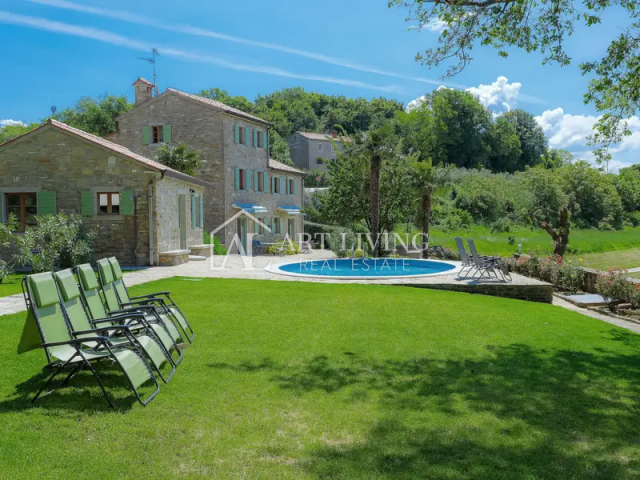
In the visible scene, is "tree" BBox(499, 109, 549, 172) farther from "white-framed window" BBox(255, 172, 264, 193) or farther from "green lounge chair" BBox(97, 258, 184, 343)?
"green lounge chair" BBox(97, 258, 184, 343)

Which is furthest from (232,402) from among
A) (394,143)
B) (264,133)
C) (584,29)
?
(264,133)

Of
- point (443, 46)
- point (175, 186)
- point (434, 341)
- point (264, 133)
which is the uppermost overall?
point (264, 133)

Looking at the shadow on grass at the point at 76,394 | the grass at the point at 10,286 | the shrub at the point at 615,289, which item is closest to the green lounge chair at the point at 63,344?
the shadow on grass at the point at 76,394

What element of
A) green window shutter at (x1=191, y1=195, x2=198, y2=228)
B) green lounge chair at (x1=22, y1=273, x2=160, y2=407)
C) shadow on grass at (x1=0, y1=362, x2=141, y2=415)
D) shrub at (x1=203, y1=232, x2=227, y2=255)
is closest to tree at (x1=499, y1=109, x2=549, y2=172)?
shrub at (x1=203, y1=232, x2=227, y2=255)

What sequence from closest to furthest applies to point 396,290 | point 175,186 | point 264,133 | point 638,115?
point 638,115 → point 396,290 → point 175,186 → point 264,133

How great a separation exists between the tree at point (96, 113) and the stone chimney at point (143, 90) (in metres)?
17.5

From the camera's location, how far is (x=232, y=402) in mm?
5023

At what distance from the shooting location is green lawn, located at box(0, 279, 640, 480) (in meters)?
3.76

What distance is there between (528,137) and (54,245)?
278 ft

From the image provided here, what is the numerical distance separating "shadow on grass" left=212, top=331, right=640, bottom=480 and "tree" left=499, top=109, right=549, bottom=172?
84615 mm

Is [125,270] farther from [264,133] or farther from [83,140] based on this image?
[264,133]

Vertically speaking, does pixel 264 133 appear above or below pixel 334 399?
above

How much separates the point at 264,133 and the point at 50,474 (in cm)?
3120

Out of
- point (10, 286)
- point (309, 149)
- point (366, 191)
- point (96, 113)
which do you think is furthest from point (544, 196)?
point (10, 286)
